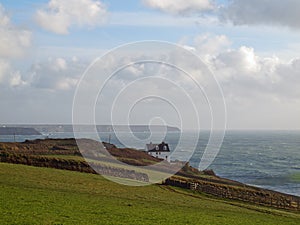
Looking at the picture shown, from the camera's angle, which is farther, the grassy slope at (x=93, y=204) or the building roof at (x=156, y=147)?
the building roof at (x=156, y=147)

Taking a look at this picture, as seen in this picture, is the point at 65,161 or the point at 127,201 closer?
the point at 127,201

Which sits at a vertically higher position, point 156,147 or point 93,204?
point 156,147

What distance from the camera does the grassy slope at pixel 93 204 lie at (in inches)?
1029

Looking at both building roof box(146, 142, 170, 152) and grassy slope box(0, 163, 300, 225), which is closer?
grassy slope box(0, 163, 300, 225)

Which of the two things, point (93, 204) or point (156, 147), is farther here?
point (156, 147)

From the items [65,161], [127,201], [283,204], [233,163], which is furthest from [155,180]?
[233,163]

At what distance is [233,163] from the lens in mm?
136750

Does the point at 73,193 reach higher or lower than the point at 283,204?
higher

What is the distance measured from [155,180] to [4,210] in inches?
1283

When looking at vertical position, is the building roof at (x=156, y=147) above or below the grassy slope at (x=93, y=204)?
above

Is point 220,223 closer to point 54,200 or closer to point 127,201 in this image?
Result: point 127,201

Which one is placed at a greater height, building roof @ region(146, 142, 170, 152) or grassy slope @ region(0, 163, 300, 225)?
building roof @ region(146, 142, 170, 152)

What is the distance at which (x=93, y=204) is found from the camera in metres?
31.7

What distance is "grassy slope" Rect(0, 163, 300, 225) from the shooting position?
85.8 ft
